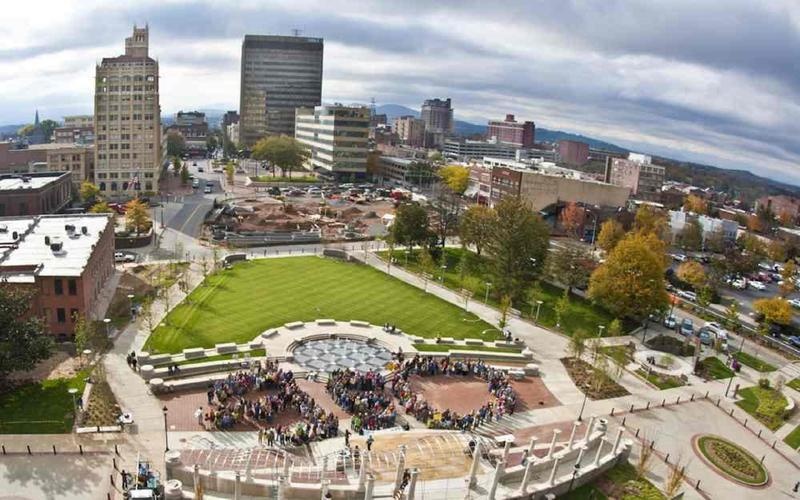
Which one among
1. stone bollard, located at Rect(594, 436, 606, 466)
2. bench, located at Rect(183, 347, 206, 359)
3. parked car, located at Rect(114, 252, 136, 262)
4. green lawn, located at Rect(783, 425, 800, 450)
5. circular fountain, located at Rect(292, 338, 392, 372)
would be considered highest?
parked car, located at Rect(114, 252, 136, 262)

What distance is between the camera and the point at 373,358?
1914 inches

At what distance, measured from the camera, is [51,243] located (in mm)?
53000

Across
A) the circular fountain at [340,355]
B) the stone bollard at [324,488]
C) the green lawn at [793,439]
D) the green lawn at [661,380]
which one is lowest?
the green lawn at [793,439]

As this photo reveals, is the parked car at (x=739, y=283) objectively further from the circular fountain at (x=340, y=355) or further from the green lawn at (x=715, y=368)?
the circular fountain at (x=340, y=355)

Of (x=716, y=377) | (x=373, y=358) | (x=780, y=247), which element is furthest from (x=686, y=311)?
(x=780, y=247)

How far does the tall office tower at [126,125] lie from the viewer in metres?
115

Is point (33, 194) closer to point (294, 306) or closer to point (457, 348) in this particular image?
point (294, 306)

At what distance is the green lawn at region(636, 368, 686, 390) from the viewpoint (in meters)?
49.9

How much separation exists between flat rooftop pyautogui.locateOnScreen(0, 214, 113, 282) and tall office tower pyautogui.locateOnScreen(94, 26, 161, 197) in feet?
171

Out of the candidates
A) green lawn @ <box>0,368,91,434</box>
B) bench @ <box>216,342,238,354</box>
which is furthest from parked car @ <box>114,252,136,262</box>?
green lawn @ <box>0,368,91,434</box>

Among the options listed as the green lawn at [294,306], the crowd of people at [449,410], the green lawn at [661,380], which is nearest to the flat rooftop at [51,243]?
the green lawn at [294,306]

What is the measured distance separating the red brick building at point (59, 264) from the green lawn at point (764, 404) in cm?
5475

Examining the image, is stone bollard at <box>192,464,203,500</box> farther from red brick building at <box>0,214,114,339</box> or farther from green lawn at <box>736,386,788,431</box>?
green lawn at <box>736,386,788,431</box>

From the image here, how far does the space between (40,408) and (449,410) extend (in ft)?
85.5
